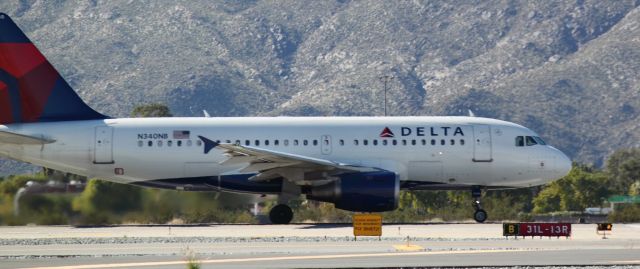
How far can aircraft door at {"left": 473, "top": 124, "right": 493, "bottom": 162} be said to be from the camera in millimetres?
39938

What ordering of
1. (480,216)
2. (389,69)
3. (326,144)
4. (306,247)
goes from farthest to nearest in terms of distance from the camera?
(389,69), (326,144), (480,216), (306,247)

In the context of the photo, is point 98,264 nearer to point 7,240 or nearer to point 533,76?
point 7,240

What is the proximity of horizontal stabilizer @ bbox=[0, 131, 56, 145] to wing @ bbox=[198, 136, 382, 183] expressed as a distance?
516 cm

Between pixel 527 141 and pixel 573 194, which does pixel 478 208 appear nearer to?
pixel 527 141

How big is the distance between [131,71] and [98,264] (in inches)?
6160

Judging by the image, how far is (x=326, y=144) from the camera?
39.9m

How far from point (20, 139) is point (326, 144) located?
9.69 m

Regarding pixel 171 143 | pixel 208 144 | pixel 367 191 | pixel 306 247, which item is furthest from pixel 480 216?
pixel 306 247

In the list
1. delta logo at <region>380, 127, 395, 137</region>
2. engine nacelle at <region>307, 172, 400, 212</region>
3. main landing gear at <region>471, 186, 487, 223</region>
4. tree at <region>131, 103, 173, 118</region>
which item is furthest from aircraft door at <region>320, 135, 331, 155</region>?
tree at <region>131, 103, 173, 118</region>

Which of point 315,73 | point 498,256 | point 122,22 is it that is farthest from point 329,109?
point 498,256

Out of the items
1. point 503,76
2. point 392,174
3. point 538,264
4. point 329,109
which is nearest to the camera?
point 538,264

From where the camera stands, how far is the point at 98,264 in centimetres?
2500

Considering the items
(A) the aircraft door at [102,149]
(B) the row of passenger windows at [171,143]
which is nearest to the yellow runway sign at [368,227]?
(B) the row of passenger windows at [171,143]

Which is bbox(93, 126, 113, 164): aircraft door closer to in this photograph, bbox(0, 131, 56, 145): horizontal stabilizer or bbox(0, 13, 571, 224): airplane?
bbox(0, 13, 571, 224): airplane
